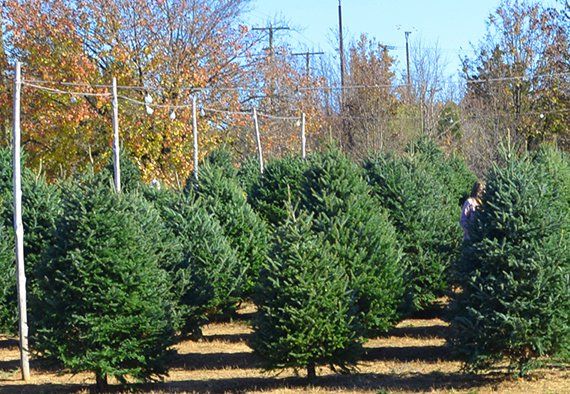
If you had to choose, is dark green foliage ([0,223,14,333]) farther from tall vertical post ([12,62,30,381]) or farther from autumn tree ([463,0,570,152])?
autumn tree ([463,0,570,152])

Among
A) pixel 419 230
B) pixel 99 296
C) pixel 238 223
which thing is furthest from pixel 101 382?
pixel 238 223

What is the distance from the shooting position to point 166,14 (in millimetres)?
34219

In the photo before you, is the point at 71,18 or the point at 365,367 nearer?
the point at 365,367

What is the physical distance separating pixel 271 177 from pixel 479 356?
1017 centimetres

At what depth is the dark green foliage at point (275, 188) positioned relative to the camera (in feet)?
65.4

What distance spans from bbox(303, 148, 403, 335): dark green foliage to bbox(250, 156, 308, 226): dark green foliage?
5730mm

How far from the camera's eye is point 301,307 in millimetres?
11109

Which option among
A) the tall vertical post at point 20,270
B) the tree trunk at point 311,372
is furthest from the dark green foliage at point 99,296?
Result: the tree trunk at point 311,372

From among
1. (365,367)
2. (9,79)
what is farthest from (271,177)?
(9,79)

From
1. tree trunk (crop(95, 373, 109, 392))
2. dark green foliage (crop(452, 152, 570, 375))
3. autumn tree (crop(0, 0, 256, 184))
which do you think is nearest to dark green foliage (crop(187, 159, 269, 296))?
tree trunk (crop(95, 373, 109, 392))

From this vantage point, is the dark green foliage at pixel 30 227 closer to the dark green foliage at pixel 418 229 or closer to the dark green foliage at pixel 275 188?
the dark green foliage at pixel 275 188

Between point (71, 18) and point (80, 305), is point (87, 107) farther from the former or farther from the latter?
point (80, 305)

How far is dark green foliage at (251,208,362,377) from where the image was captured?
1108cm

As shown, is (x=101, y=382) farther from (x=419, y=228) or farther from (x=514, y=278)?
(x=419, y=228)
